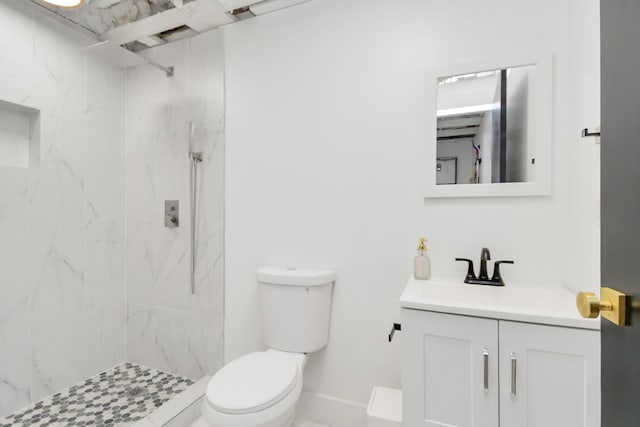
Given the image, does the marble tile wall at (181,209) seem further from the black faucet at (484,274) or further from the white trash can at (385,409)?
the black faucet at (484,274)

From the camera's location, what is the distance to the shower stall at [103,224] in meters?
1.62

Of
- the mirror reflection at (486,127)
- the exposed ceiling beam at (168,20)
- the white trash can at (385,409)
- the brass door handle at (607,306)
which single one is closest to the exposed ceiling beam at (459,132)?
the mirror reflection at (486,127)

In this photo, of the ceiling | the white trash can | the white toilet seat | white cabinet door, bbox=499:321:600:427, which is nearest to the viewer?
white cabinet door, bbox=499:321:600:427

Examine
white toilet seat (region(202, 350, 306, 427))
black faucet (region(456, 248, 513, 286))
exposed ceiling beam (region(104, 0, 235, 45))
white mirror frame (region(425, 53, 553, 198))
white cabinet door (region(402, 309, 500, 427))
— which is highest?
exposed ceiling beam (region(104, 0, 235, 45))

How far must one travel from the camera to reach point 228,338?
1893 millimetres

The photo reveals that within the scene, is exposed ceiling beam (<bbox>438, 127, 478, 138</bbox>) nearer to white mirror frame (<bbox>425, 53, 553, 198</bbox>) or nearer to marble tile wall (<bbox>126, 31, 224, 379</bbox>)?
white mirror frame (<bbox>425, 53, 553, 198</bbox>)

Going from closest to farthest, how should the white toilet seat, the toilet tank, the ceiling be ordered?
the white toilet seat, the toilet tank, the ceiling

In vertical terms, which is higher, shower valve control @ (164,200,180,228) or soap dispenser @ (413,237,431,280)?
shower valve control @ (164,200,180,228)

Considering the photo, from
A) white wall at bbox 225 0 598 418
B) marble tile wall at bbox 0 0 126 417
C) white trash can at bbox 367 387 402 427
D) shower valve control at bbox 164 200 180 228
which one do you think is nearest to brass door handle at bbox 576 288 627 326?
white wall at bbox 225 0 598 418

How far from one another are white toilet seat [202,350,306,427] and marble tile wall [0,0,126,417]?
3.89ft

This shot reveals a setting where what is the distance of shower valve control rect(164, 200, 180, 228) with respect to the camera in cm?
200

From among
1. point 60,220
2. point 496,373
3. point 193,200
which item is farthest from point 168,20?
point 496,373

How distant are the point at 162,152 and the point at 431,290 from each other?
1.81 meters

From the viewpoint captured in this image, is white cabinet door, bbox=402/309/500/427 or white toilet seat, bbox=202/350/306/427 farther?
white toilet seat, bbox=202/350/306/427
